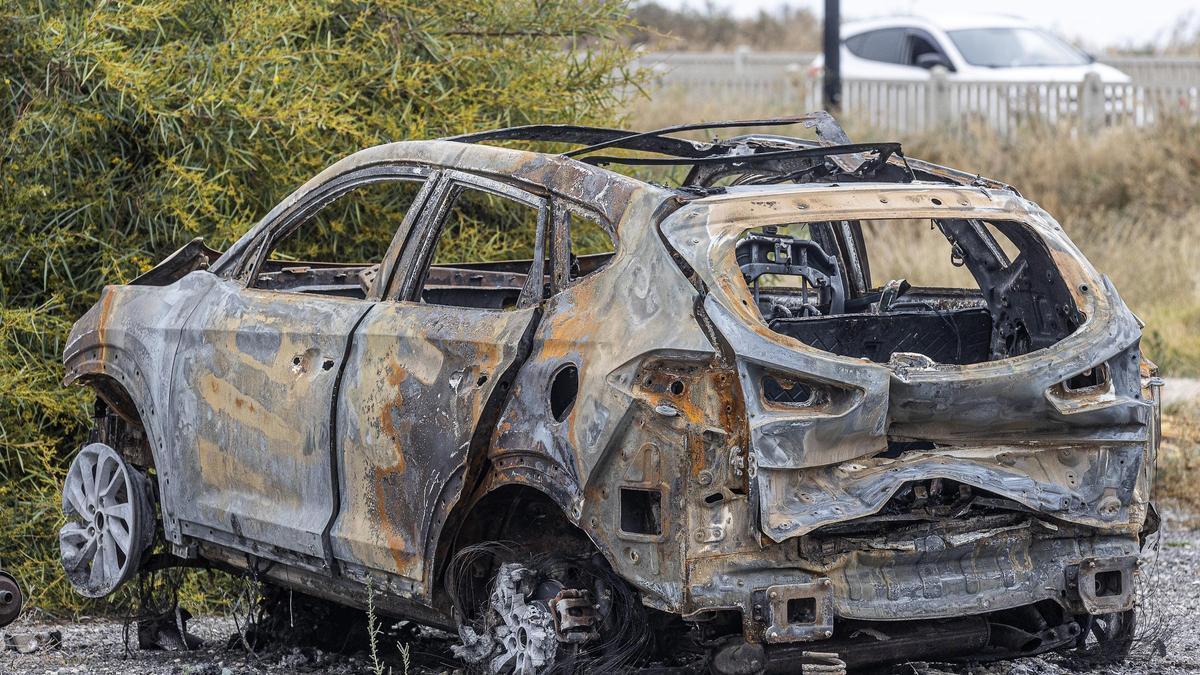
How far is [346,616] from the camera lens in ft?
22.2

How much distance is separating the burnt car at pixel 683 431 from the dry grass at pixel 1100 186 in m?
8.41

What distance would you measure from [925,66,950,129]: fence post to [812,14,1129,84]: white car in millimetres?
1103

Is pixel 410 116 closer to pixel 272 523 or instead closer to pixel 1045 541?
pixel 272 523

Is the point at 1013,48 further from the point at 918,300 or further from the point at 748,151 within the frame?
the point at 748,151

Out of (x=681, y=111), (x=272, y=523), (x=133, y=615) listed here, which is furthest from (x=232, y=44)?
(x=681, y=111)

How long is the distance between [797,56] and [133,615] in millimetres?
21918

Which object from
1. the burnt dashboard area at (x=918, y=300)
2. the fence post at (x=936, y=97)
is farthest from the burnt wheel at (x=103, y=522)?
the fence post at (x=936, y=97)

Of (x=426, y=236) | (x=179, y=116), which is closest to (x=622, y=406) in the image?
(x=426, y=236)

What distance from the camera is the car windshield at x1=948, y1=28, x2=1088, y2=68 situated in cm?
2162

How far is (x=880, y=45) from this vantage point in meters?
22.8

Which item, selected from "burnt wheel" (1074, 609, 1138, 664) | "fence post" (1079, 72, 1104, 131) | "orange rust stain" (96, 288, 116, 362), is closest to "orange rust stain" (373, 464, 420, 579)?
"orange rust stain" (96, 288, 116, 362)

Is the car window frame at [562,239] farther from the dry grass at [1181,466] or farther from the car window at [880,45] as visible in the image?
the car window at [880,45]

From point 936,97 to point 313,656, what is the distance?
1484cm

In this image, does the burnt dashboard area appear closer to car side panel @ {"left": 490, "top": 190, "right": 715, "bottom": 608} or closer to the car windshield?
car side panel @ {"left": 490, "top": 190, "right": 715, "bottom": 608}
